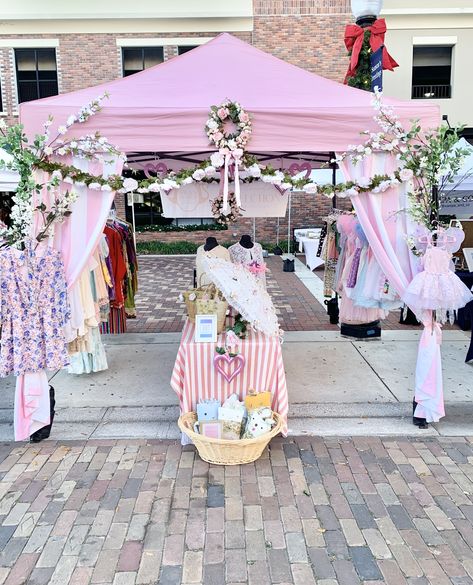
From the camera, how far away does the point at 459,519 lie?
3023 mm

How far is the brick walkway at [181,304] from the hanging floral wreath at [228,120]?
2819 mm

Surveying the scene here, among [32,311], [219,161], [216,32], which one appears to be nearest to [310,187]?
[219,161]

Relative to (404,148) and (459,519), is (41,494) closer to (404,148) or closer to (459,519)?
(459,519)

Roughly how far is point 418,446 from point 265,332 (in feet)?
4.88

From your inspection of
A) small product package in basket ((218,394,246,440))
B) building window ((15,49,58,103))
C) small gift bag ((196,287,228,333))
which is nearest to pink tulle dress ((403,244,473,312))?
small gift bag ((196,287,228,333))

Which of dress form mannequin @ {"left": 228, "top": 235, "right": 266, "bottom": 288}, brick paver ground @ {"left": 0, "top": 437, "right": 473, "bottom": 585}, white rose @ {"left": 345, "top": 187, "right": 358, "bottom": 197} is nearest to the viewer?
brick paver ground @ {"left": 0, "top": 437, "right": 473, "bottom": 585}

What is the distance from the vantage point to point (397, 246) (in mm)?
4223

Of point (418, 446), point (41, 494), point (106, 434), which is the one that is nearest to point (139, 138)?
point (106, 434)

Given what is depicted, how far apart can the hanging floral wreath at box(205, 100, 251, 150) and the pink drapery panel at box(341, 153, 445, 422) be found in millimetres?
882

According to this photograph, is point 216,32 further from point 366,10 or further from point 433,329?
point 433,329

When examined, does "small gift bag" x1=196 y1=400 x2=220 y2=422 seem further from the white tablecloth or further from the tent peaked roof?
the white tablecloth

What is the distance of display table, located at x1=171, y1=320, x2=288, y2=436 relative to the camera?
3922 millimetres

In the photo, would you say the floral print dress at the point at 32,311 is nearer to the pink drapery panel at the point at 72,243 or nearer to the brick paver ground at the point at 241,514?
the pink drapery panel at the point at 72,243

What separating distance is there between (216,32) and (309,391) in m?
13.6
